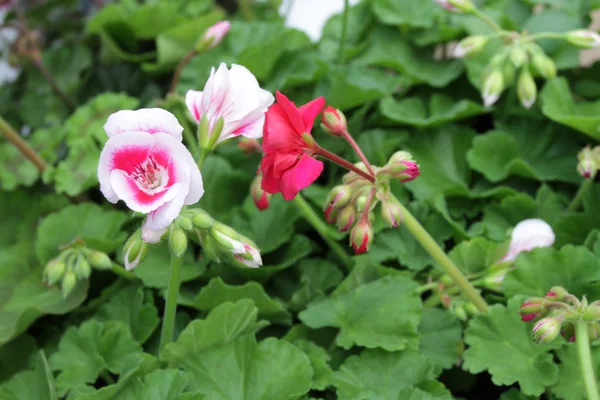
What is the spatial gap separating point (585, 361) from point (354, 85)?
60 cm

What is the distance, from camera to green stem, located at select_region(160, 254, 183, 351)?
76 cm

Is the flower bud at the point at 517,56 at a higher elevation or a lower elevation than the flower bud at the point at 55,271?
higher

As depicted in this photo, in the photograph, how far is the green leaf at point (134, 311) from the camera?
37.2 inches

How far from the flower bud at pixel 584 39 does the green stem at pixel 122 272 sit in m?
0.81

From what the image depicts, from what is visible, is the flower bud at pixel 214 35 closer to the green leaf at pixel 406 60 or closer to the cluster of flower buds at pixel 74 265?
the green leaf at pixel 406 60

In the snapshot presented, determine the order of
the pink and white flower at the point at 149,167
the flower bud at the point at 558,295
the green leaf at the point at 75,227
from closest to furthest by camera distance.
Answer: the pink and white flower at the point at 149,167
the flower bud at the point at 558,295
the green leaf at the point at 75,227

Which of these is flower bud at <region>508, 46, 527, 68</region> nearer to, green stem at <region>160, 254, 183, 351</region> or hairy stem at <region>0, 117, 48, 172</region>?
green stem at <region>160, 254, 183, 351</region>

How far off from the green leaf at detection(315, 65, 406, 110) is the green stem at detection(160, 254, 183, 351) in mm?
499

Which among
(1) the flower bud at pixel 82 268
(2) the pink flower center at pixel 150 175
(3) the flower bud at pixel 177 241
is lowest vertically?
(1) the flower bud at pixel 82 268

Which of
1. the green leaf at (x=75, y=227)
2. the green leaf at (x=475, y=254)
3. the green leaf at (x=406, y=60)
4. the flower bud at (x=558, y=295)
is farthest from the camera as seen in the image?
the green leaf at (x=406, y=60)

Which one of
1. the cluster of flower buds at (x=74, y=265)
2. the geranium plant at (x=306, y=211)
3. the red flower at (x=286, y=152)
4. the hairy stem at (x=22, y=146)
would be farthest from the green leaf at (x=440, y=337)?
the hairy stem at (x=22, y=146)

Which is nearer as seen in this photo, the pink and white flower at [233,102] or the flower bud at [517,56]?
the pink and white flower at [233,102]

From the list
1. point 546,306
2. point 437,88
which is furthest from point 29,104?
point 546,306

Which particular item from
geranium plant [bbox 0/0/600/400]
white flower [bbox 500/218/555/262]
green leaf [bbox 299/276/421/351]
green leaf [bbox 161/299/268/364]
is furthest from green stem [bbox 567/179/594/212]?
green leaf [bbox 161/299/268/364]
